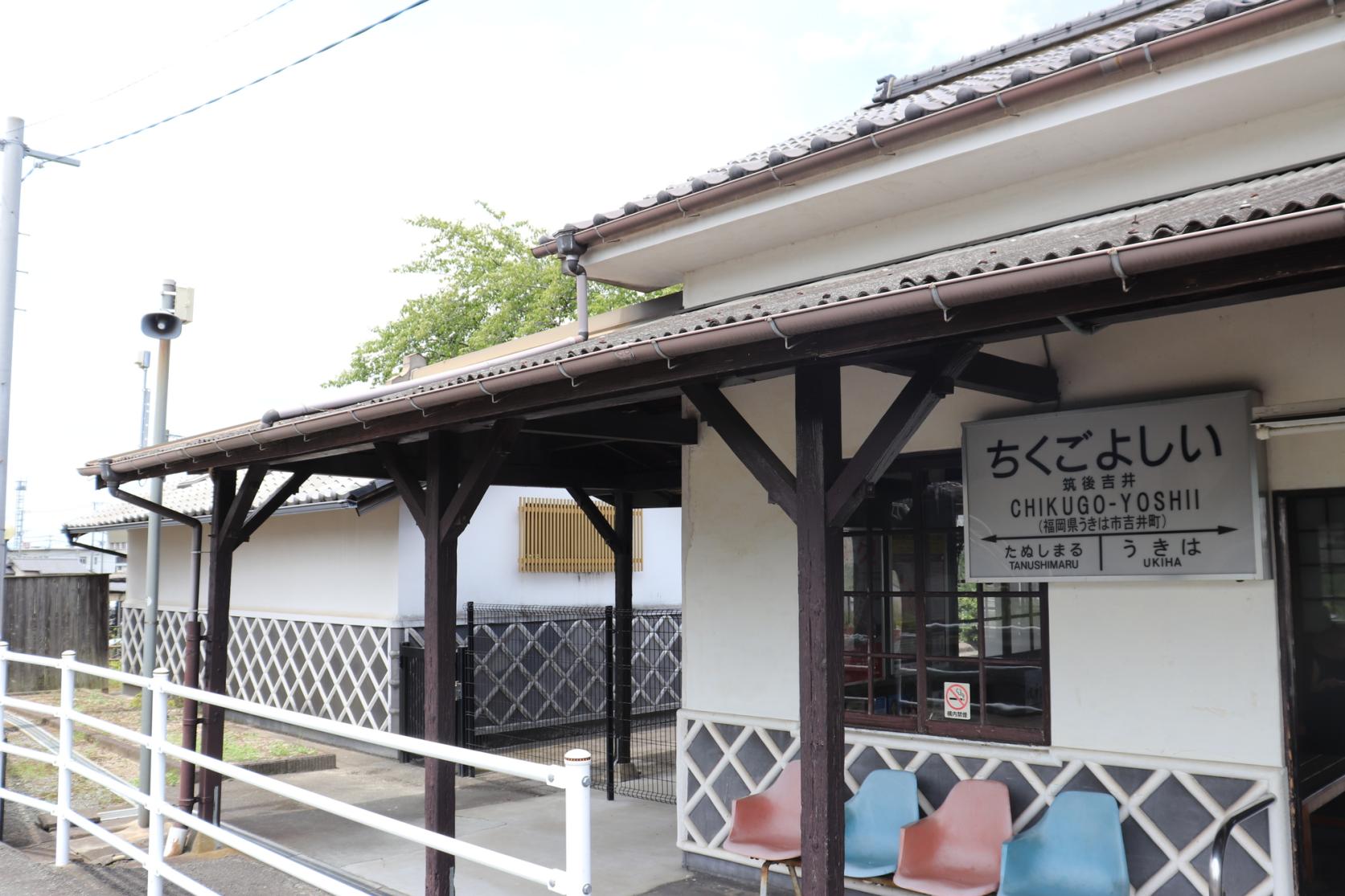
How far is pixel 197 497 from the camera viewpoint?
56.7 ft

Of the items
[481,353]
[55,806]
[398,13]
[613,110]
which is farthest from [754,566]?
[613,110]

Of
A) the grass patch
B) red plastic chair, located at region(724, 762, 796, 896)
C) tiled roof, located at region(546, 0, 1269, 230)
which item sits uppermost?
tiled roof, located at region(546, 0, 1269, 230)

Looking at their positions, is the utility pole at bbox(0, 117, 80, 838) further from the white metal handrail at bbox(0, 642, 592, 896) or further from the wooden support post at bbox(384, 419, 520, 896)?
the wooden support post at bbox(384, 419, 520, 896)

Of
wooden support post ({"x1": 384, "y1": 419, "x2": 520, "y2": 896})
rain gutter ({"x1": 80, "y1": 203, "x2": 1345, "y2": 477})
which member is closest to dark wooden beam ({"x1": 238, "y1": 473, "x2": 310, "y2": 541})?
wooden support post ({"x1": 384, "y1": 419, "x2": 520, "y2": 896})

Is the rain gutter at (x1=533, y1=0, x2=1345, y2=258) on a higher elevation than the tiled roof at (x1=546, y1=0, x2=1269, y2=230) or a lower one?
lower

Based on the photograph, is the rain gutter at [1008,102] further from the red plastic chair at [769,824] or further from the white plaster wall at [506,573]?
the white plaster wall at [506,573]

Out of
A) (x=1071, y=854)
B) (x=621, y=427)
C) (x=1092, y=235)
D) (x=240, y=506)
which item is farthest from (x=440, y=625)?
(x=1092, y=235)

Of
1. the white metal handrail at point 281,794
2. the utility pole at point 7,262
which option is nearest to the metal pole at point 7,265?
the utility pole at point 7,262

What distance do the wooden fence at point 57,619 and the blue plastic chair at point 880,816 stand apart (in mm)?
14737

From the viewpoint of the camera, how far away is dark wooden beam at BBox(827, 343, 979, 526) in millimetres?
3895

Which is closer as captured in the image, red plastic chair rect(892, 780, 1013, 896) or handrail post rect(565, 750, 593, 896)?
handrail post rect(565, 750, 593, 896)

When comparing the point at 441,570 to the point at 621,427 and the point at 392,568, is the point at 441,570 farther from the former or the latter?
the point at 392,568

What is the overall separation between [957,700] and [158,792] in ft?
13.0

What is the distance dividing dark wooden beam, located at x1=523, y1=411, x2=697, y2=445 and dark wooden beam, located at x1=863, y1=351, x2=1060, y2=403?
221 centimetres
